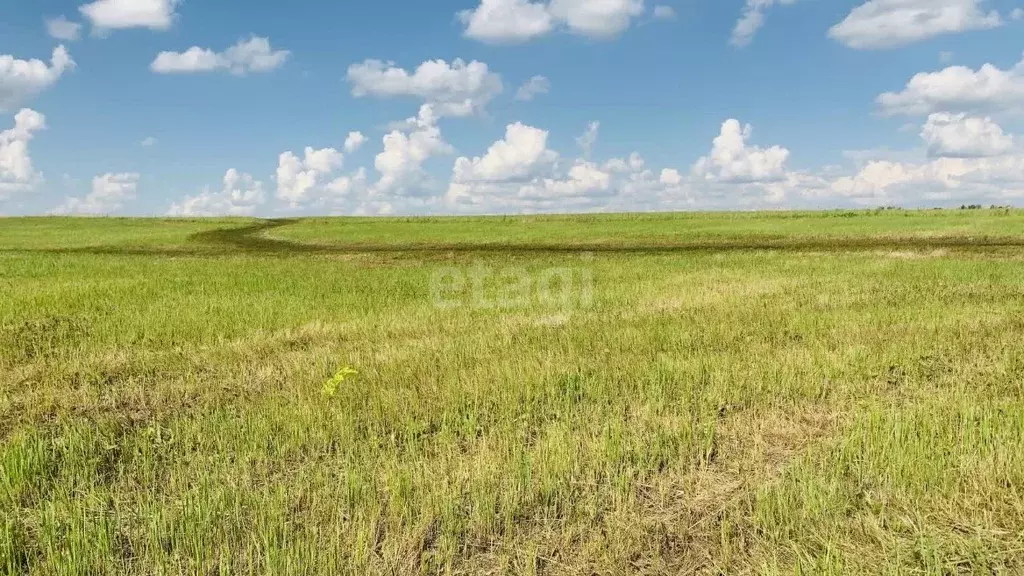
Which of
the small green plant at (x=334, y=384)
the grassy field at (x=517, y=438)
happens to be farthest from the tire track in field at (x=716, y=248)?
the small green plant at (x=334, y=384)

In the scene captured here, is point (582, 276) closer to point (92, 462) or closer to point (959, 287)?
point (959, 287)

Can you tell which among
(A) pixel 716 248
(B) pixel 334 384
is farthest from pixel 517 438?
(A) pixel 716 248

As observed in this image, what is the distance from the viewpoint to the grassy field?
387cm

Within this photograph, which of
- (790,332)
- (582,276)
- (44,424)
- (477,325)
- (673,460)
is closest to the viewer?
(673,460)

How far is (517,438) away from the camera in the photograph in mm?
5570

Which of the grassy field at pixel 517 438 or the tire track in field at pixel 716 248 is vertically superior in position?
the tire track in field at pixel 716 248

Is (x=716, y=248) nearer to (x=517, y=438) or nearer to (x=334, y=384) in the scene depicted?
(x=334, y=384)

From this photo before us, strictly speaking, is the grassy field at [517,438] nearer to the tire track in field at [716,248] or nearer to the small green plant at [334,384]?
the small green plant at [334,384]

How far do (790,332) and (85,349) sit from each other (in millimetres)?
11083

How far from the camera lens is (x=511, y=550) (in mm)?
3902

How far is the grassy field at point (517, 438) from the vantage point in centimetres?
387

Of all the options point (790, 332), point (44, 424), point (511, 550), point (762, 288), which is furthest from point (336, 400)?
point (762, 288)

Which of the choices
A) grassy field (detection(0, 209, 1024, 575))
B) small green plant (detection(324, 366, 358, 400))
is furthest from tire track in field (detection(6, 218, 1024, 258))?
small green plant (detection(324, 366, 358, 400))

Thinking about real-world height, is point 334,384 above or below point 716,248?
below
